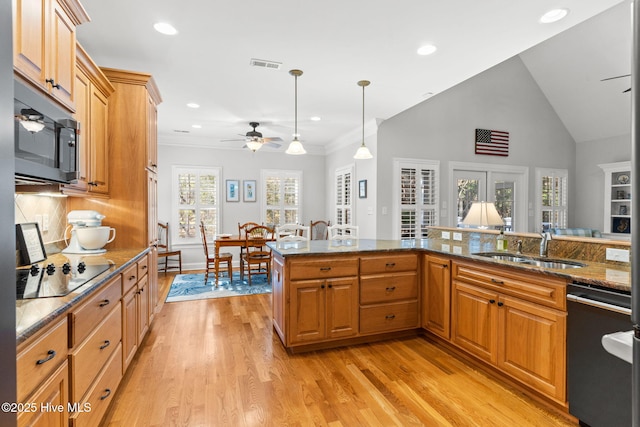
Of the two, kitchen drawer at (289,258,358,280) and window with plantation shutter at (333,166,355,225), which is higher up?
window with plantation shutter at (333,166,355,225)

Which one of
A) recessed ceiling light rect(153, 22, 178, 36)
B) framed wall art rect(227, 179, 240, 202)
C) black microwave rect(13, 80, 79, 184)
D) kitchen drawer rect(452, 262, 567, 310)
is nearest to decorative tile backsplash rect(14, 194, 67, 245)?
black microwave rect(13, 80, 79, 184)

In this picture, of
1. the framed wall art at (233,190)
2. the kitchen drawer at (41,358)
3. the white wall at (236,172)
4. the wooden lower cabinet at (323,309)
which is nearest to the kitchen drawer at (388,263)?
the wooden lower cabinet at (323,309)

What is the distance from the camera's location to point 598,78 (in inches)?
219

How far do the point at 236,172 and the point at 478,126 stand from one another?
16.4 ft

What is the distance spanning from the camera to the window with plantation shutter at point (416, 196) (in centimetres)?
534

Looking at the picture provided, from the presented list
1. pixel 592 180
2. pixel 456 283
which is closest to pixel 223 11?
pixel 456 283

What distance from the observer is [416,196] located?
5.45 meters

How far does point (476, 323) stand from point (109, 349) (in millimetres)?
2617

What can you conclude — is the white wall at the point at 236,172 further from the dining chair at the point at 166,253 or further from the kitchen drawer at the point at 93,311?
the kitchen drawer at the point at 93,311

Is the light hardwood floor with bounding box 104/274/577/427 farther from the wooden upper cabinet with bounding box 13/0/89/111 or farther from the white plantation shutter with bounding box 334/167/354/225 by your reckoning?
the white plantation shutter with bounding box 334/167/354/225

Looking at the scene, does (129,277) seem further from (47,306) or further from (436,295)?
(436,295)

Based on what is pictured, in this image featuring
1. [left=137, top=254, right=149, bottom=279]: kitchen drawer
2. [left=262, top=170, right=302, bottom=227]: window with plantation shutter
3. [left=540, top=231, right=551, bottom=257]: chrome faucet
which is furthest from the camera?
[left=262, top=170, right=302, bottom=227]: window with plantation shutter

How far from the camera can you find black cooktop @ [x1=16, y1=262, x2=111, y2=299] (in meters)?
1.42

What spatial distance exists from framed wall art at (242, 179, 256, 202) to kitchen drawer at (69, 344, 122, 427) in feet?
16.3
